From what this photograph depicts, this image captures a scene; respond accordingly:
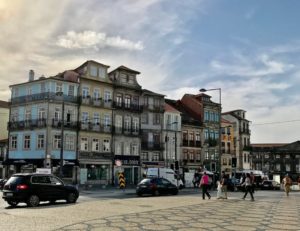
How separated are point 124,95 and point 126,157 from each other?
8.67 meters

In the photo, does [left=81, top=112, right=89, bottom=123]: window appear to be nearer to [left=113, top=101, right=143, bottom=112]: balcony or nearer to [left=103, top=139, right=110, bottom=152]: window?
[left=103, top=139, right=110, bottom=152]: window

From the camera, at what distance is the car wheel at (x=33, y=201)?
22.4 meters

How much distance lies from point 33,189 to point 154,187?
43.9 feet

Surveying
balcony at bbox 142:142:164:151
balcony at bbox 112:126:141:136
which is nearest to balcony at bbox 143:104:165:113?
balcony at bbox 112:126:141:136

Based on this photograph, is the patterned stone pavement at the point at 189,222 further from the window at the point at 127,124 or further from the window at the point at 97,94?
the window at the point at 127,124

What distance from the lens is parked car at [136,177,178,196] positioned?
112 ft

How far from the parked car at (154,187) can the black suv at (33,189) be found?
10.4 meters

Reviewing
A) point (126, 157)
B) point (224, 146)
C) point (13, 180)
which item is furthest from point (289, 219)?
point (224, 146)

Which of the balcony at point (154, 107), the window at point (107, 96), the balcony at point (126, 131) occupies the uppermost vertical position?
the window at point (107, 96)

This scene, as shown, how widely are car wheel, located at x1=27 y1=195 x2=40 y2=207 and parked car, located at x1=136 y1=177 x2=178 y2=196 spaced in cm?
1258

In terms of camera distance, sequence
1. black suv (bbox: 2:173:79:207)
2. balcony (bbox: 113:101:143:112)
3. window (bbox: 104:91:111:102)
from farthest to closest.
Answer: balcony (bbox: 113:101:143:112), window (bbox: 104:91:111:102), black suv (bbox: 2:173:79:207)

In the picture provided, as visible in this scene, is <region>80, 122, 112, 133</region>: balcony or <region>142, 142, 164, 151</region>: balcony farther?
<region>142, 142, 164, 151</region>: balcony

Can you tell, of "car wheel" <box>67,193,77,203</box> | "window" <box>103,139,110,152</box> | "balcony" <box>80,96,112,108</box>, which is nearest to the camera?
"car wheel" <box>67,193,77,203</box>

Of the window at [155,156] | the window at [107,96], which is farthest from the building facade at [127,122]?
the window at [155,156]
